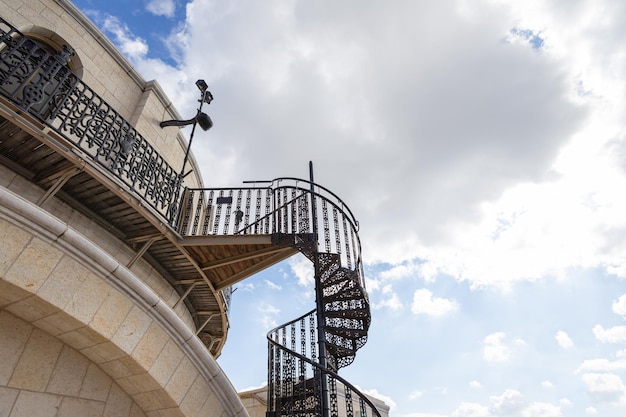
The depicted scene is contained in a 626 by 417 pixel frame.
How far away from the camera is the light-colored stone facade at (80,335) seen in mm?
3809

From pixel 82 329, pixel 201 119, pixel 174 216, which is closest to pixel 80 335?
pixel 82 329

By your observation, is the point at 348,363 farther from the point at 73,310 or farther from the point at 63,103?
the point at 63,103

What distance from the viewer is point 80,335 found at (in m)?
4.20

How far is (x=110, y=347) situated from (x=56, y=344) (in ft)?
2.36

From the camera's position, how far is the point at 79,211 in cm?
582

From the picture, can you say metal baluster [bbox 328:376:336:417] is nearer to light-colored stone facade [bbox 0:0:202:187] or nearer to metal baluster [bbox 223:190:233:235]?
metal baluster [bbox 223:190:233:235]

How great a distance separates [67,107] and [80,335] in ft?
10.1

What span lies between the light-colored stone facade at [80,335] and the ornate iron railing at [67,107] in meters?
1.03

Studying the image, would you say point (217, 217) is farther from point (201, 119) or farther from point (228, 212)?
point (201, 119)

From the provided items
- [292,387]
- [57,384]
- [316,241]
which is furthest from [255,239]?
[57,384]

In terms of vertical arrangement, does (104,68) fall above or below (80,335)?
above

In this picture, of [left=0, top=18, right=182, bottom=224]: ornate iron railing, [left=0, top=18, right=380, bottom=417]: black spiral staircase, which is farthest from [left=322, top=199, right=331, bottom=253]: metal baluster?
[left=0, top=18, right=182, bottom=224]: ornate iron railing

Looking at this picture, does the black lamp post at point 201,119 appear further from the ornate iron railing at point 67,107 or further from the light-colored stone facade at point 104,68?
the ornate iron railing at point 67,107

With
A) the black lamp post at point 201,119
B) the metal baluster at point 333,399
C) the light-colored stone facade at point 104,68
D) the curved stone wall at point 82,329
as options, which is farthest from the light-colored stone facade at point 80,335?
the black lamp post at point 201,119
